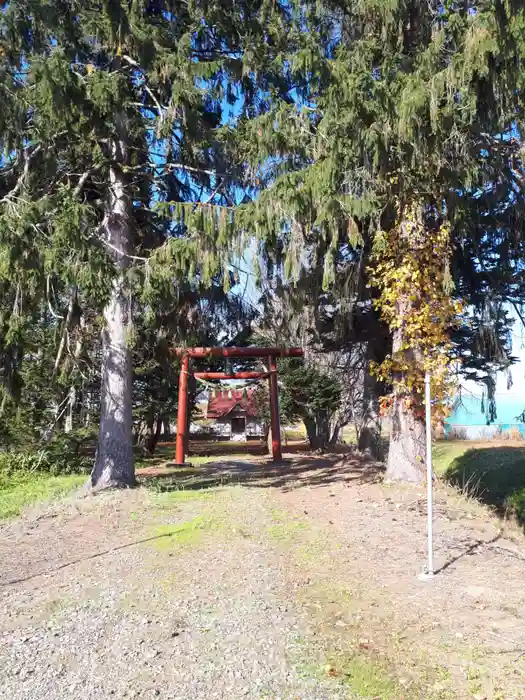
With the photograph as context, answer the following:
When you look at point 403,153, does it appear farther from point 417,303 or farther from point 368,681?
point 368,681

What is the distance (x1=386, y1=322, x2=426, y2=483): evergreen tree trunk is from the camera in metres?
9.69

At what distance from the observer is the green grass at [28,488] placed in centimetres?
1027

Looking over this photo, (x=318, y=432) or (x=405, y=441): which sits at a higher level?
(x=318, y=432)

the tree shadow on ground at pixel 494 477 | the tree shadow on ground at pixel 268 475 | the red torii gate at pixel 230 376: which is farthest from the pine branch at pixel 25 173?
the tree shadow on ground at pixel 494 477

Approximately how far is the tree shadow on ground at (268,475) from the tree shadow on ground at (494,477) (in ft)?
6.83

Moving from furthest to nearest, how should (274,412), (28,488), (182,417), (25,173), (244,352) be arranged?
(274,412)
(182,417)
(244,352)
(28,488)
(25,173)

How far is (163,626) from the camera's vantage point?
162 inches

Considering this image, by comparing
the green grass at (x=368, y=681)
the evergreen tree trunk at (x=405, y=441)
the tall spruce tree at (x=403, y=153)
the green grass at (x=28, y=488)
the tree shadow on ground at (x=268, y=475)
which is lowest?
the green grass at (x=368, y=681)

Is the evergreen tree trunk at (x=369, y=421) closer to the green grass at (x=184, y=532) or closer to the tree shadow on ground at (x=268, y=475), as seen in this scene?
the tree shadow on ground at (x=268, y=475)

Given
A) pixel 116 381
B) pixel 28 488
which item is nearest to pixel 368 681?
pixel 116 381

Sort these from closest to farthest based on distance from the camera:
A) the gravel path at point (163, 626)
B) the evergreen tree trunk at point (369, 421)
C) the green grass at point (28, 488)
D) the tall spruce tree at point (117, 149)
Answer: the gravel path at point (163, 626) → the tall spruce tree at point (117, 149) → the green grass at point (28, 488) → the evergreen tree trunk at point (369, 421)

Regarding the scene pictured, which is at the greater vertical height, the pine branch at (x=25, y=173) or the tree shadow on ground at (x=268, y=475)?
the pine branch at (x=25, y=173)

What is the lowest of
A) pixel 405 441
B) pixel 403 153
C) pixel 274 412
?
pixel 405 441

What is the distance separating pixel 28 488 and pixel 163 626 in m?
9.78
